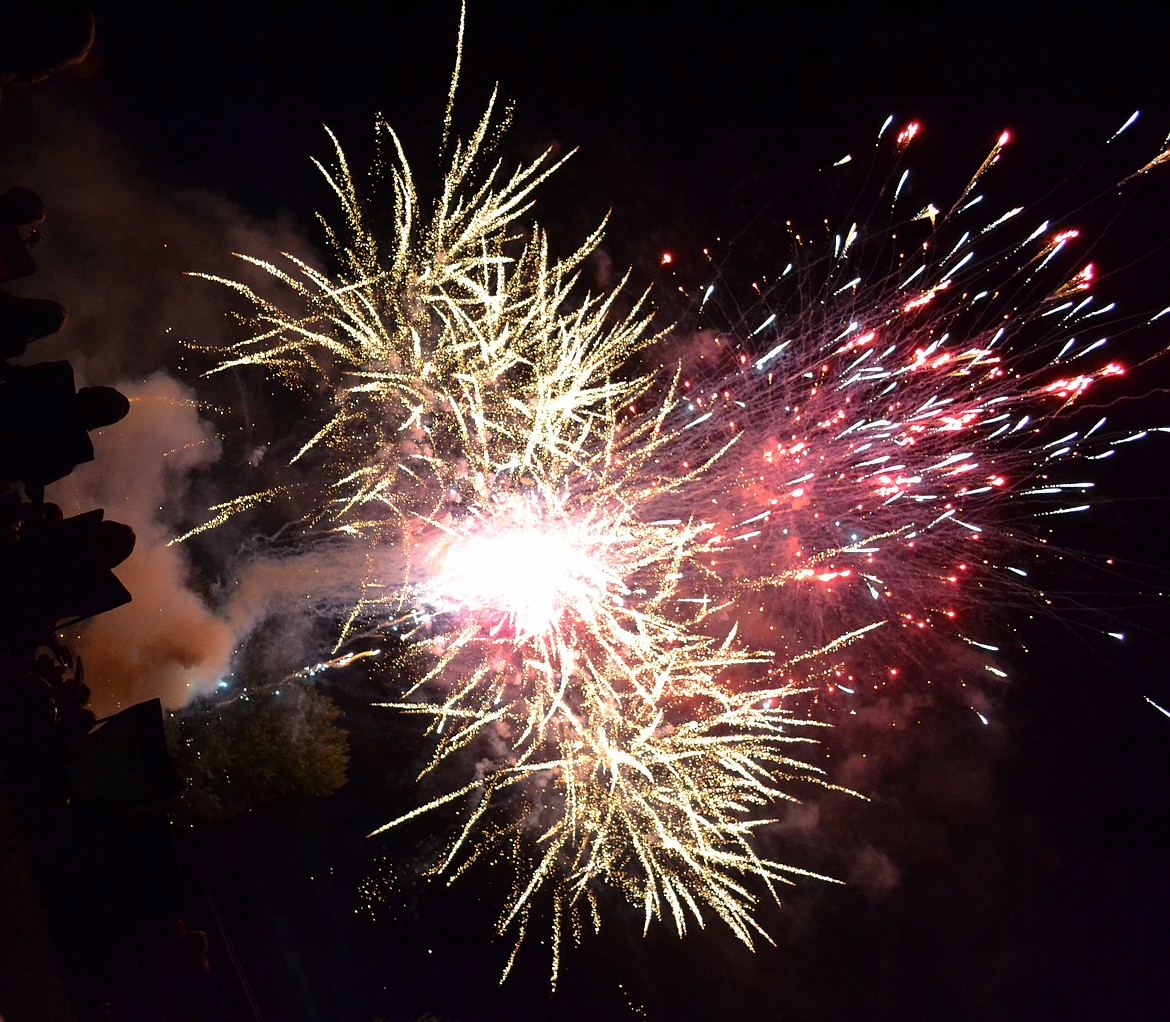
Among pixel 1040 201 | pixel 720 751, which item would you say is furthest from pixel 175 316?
pixel 1040 201

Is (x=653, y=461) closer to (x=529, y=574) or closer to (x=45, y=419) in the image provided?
(x=529, y=574)

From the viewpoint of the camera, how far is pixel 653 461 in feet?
25.0

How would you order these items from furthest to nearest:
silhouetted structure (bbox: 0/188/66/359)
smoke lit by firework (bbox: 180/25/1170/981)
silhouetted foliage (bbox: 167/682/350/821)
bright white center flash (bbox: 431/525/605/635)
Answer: bright white center flash (bbox: 431/525/605/635)
silhouetted foliage (bbox: 167/682/350/821)
smoke lit by firework (bbox: 180/25/1170/981)
silhouetted structure (bbox: 0/188/66/359)

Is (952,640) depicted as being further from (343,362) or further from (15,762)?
(15,762)

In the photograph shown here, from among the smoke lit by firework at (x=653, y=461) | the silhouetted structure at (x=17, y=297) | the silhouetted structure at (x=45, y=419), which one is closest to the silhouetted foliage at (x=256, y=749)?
the smoke lit by firework at (x=653, y=461)

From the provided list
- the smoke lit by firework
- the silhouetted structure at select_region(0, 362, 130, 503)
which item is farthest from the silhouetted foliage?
the silhouetted structure at select_region(0, 362, 130, 503)

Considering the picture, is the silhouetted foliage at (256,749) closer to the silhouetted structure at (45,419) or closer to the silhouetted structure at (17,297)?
the silhouetted structure at (45,419)

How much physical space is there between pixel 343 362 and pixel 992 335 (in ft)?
22.3

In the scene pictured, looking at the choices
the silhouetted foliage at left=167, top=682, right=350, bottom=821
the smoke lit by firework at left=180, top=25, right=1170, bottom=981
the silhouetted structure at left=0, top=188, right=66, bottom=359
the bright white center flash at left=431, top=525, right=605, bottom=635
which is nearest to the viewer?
the silhouetted structure at left=0, top=188, right=66, bottom=359

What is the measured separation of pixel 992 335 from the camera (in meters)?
6.59

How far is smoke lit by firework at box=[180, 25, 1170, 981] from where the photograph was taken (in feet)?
22.4

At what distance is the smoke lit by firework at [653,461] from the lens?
6.81 metres

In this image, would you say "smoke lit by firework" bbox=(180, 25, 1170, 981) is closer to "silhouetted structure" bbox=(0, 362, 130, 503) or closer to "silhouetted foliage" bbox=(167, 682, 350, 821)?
"silhouetted foliage" bbox=(167, 682, 350, 821)

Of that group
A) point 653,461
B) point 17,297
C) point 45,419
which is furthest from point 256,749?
point 17,297
